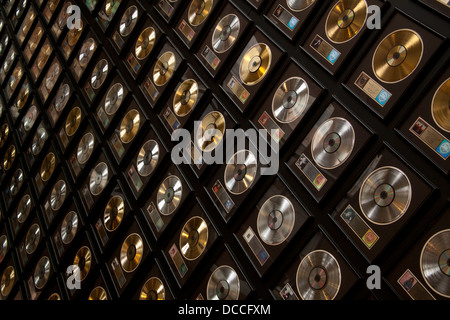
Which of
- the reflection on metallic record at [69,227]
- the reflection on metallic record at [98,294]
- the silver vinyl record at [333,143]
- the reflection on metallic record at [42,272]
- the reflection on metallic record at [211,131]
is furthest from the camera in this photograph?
the reflection on metallic record at [42,272]

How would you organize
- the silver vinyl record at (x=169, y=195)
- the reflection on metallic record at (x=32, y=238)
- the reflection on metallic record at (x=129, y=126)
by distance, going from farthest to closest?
the reflection on metallic record at (x=32, y=238) < the reflection on metallic record at (x=129, y=126) < the silver vinyl record at (x=169, y=195)

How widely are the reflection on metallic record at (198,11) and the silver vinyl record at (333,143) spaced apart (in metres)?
2.70

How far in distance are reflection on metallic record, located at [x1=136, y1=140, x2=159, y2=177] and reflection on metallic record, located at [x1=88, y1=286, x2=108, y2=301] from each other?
5.89 ft

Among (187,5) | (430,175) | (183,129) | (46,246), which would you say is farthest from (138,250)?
(430,175)

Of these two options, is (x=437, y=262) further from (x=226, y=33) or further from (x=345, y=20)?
(x=226, y=33)

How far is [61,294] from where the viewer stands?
7.66 m

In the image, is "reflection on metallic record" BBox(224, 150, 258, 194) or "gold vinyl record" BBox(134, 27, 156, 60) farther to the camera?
"gold vinyl record" BBox(134, 27, 156, 60)

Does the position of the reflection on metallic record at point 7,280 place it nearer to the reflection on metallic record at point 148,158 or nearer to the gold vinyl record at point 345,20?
the reflection on metallic record at point 148,158

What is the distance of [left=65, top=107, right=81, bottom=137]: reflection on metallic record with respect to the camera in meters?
8.41

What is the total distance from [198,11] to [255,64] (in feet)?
5.19

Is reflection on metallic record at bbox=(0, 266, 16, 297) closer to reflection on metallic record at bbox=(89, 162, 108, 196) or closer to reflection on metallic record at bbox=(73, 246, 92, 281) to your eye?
reflection on metallic record at bbox=(73, 246, 92, 281)

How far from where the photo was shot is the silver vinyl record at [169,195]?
20.6ft

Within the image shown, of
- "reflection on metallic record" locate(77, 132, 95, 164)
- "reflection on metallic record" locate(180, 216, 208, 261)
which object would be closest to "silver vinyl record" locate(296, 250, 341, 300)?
"reflection on metallic record" locate(180, 216, 208, 261)

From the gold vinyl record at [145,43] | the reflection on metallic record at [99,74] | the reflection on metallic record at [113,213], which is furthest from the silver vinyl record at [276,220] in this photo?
the reflection on metallic record at [99,74]
